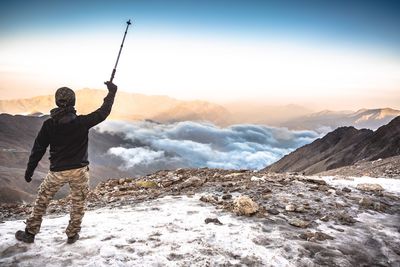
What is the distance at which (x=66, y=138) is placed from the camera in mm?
7562

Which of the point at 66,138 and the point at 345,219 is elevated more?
the point at 66,138

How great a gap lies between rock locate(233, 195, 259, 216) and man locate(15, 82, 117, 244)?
443 centimetres

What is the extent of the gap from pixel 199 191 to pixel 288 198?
3.18 metres

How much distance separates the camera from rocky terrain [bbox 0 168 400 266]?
7816 mm

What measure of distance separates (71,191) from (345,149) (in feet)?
547

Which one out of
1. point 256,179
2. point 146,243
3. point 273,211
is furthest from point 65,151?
point 256,179

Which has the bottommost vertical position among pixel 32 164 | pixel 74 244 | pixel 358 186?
pixel 74 244

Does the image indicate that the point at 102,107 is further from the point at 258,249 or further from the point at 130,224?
the point at 258,249

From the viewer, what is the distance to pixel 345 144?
170 metres

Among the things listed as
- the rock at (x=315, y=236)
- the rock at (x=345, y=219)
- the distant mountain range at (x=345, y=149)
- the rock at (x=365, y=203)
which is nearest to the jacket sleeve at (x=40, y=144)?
the rock at (x=315, y=236)

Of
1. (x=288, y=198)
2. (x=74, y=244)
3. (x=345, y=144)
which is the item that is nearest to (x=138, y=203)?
(x=74, y=244)

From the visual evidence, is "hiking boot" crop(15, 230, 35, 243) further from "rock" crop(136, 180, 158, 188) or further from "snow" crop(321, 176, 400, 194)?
"snow" crop(321, 176, 400, 194)

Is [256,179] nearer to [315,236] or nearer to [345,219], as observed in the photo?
[345,219]

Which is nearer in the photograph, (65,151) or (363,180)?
(65,151)
